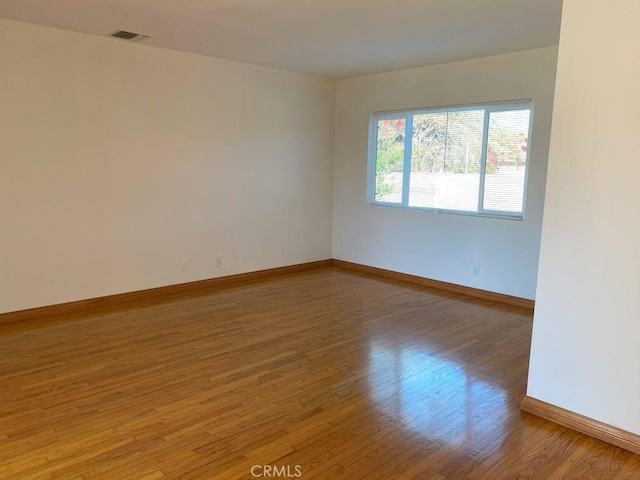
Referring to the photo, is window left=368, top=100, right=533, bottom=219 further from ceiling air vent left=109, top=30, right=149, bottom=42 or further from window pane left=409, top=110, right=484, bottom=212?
ceiling air vent left=109, top=30, right=149, bottom=42

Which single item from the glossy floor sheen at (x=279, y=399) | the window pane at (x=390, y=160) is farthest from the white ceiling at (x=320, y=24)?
the glossy floor sheen at (x=279, y=399)

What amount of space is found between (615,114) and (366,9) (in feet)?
6.22

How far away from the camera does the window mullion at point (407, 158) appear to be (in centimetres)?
562

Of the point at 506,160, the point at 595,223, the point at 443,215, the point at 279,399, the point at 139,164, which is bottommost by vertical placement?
the point at 279,399

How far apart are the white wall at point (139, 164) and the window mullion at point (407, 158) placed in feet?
4.13

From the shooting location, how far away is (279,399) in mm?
2762

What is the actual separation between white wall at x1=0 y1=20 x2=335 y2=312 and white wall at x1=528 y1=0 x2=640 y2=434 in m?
3.74

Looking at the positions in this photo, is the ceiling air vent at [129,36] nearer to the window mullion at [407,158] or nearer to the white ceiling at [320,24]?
the white ceiling at [320,24]

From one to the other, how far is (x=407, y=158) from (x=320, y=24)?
2.38 metres

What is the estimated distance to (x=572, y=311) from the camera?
250cm

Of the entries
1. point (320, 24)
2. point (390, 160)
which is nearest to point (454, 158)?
point (390, 160)

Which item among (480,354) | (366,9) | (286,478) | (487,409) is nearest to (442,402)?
(487,409)

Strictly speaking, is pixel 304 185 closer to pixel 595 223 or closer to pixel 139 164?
pixel 139 164

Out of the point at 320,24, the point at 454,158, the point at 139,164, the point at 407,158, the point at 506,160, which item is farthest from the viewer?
the point at 407,158
